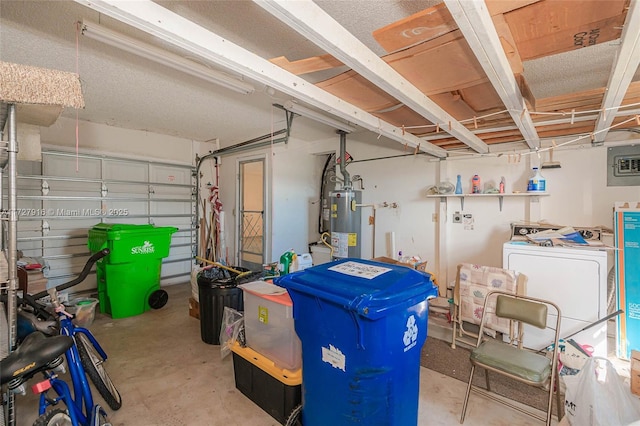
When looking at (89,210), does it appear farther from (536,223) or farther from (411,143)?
(536,223)

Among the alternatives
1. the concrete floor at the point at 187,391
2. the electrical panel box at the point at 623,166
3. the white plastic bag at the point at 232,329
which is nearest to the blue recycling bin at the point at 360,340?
the concrete floor at the point at 187,391

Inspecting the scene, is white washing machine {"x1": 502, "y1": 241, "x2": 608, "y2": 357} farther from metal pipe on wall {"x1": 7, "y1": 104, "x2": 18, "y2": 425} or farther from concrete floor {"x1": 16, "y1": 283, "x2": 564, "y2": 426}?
metal pipe on wall {"x1": 7, "y1": 104, "x2": 18, "y2": 425}

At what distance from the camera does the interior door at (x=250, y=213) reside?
507 cm

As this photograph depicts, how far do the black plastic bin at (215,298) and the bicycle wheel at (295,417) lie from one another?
1293 mm

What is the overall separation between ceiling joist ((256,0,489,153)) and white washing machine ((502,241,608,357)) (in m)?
1.69

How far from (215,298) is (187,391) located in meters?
0.79

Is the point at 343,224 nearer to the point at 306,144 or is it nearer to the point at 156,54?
the point at 306,144

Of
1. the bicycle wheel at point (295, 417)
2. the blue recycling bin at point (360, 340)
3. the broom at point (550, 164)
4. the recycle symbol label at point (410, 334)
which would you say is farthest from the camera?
the broom at point (550, 164)

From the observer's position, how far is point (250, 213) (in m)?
5.19

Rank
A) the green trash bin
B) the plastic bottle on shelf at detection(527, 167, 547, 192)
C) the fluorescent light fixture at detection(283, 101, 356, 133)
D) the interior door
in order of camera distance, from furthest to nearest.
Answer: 1. the interior door
2. the green trash bin
3. the plastic bottle on shelf at detection(527, 167, 547, 192)
4. the fluorescent light fixture at detection(283, 101, 356, 133)

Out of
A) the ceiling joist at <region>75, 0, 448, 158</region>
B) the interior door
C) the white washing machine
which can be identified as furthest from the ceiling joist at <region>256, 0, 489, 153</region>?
the interior door

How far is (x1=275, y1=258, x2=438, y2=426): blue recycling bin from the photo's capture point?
128 cm

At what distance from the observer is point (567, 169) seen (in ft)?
10.4

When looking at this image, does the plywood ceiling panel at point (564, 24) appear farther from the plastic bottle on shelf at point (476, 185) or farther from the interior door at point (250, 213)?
the interior door at point (250, 213)
